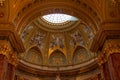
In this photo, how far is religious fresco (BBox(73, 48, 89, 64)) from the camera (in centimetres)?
2433

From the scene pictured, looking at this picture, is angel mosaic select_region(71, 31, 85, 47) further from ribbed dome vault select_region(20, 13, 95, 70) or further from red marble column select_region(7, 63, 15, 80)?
red marble column select_region(7, 63, 15, 80)

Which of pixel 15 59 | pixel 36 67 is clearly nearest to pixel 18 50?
pixel 15 59

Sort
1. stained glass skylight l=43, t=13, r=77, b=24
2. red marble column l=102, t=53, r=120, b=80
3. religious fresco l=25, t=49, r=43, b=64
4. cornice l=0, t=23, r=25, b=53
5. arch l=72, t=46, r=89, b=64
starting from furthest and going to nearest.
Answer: stained glass skylight l=43, t=13, r=77, b=24 < arch l=72, t=46, r=89, b=64 < religious fresco l=25, t=49, r=43, b=64 < cornice l=0, t=23, r=25, b=53 < red marble column l=102, t=53, r=120, b=80

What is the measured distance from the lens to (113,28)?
13.5 meters

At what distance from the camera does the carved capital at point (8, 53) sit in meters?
12.9

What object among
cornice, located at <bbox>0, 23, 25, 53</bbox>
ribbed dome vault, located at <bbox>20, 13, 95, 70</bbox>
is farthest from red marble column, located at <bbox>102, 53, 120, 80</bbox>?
ribbed dome vault, located at <bbox>20, 13, 95, 70</bbox>

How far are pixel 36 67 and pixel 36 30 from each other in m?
4.54

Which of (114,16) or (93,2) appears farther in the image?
(93,2)

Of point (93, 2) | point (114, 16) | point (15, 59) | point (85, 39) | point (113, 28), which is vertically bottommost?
point (15, 59)

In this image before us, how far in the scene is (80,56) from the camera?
24641 millimetres

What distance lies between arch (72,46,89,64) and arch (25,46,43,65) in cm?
402

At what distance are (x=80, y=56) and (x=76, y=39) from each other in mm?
2111

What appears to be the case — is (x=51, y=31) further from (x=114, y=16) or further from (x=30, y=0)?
(x=114, y=16)

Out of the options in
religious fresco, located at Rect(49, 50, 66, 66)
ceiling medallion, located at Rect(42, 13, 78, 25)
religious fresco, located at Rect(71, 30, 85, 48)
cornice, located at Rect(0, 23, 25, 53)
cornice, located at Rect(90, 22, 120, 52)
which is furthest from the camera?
ceiling medallion, located at Rect(42, 13, 78, 25)
